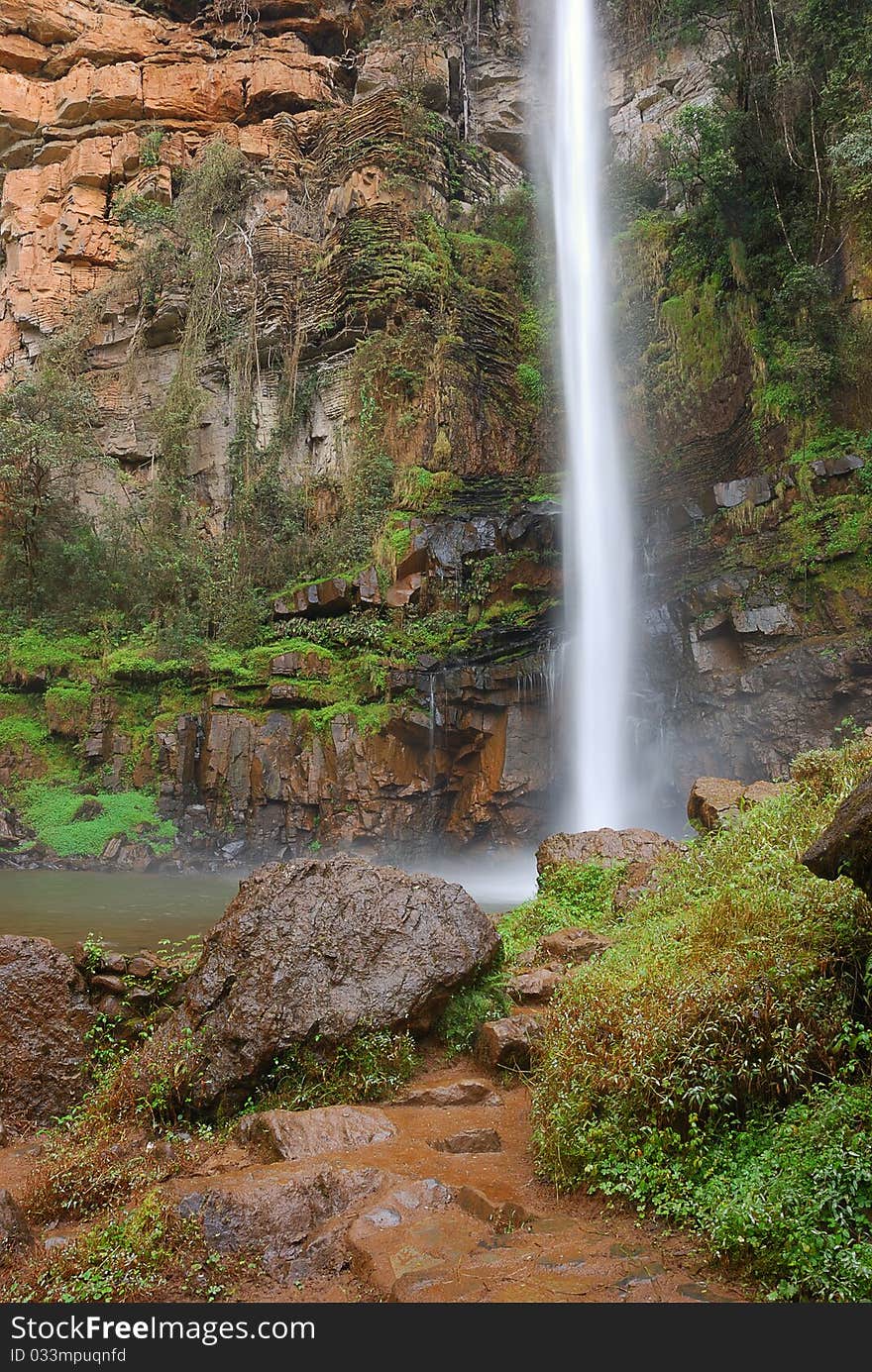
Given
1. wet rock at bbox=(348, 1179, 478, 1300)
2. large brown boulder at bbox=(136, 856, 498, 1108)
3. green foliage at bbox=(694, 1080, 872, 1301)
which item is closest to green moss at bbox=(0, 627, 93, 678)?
large brown boulder at bbox=(136, 856, 498, 1108)

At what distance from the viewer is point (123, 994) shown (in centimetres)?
586

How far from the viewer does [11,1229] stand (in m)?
3.33

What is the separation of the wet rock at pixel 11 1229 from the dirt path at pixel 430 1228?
208 mm

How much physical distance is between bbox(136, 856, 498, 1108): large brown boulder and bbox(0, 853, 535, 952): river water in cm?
348

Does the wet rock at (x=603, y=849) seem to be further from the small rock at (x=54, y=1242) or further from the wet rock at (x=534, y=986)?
the small rock at (x=54, y=1242)

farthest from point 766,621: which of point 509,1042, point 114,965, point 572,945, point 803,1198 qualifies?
point 803,1198

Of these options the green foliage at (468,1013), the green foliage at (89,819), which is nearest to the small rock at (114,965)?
the green foliage at (468,1013)

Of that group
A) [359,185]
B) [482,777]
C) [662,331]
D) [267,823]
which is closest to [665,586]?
[482,777]

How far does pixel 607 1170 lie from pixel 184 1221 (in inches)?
68.1

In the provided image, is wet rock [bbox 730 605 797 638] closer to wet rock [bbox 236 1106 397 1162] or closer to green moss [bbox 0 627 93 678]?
wet rock [bbox 236 1106 397 1162]

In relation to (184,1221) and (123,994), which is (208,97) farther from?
(184,1221)

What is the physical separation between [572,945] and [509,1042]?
179cm

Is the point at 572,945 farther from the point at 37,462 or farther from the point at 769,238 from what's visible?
the point at 37,462

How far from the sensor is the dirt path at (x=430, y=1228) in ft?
9.13
